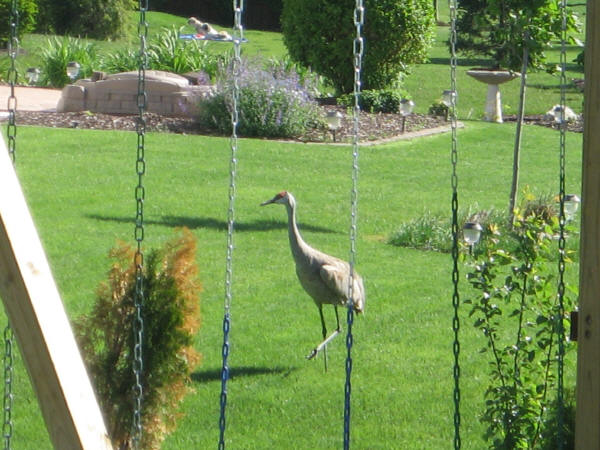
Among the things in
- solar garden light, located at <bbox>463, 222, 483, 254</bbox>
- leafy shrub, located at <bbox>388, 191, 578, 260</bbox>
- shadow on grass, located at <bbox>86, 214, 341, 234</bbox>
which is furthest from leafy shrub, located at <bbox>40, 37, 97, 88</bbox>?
solar garden light, located at <bbox>463, 222, 483, 254</bbox>

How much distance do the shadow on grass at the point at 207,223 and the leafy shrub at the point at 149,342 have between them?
5.25 meters

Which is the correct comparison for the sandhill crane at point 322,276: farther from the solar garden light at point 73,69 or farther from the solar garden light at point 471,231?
the solar garden light at point 73,69

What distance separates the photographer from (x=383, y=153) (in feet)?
46.2

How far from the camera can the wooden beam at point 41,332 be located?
2592 mm

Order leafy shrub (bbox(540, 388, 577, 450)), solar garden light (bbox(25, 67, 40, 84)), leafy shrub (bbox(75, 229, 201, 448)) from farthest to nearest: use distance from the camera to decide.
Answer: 1. solar garden light (bbox(25, 67, 40, 84))
2. leafy shrub (bbox(75, 229, 201, 448))
3. leafy shrub (bbox(540, 388, 577, 450))

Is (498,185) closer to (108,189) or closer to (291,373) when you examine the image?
(108,189)

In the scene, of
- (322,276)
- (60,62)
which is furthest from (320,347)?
(60,62)

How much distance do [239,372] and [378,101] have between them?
1134cm

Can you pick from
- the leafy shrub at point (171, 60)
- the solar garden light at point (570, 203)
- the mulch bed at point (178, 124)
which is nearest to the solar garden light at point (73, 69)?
the leafy shrub at point (171, 60)

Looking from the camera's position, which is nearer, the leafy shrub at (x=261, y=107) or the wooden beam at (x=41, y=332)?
the wooden beam at (x=41, y=332)

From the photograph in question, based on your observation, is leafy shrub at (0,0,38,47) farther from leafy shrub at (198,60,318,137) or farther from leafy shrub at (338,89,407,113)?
leafy shrub at (198,60,318,137)

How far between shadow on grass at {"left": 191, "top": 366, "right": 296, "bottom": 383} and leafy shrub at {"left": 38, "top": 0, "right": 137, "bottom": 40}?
2439 cm

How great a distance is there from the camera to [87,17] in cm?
3009

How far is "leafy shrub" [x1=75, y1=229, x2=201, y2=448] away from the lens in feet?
14.7
